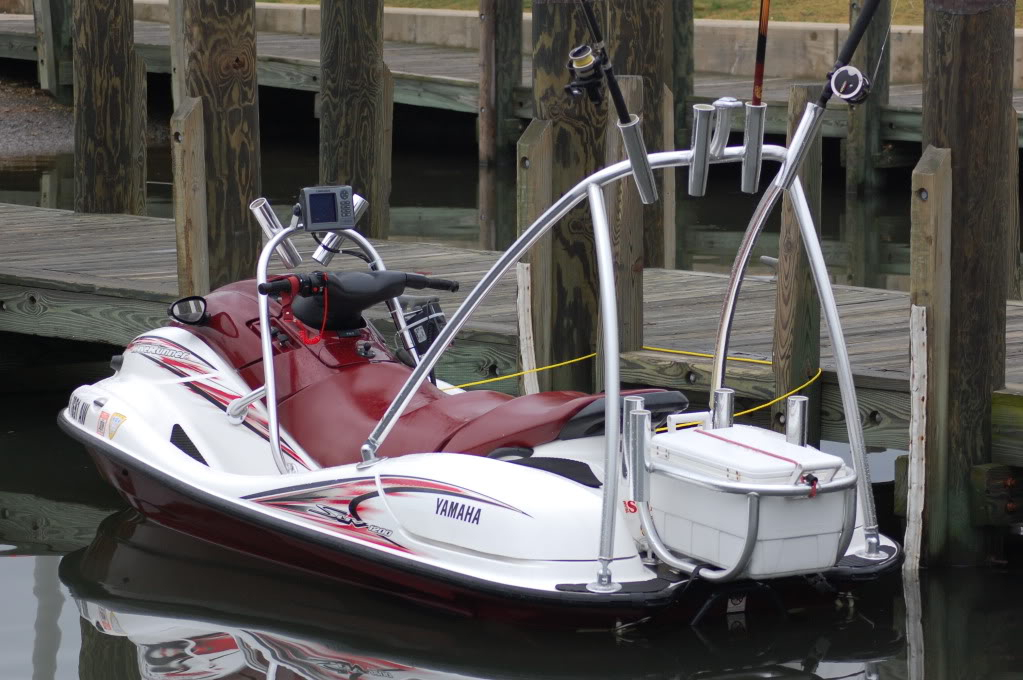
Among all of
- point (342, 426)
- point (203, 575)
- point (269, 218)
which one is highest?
point (269, 218)

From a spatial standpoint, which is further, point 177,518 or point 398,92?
point 398,92

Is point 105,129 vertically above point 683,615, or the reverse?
point 105,129

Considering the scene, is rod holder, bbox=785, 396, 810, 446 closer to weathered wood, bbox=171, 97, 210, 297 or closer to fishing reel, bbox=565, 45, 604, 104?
fishing reel, bbox=565, 45, 604, 104

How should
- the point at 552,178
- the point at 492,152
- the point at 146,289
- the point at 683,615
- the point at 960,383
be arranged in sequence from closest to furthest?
the point at 683,615, the point at 960,383, the point at 552,178, the point at 146,289, the point at 492,152

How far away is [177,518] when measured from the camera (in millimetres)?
6059

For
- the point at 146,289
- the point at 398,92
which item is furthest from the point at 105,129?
the point at 398,92

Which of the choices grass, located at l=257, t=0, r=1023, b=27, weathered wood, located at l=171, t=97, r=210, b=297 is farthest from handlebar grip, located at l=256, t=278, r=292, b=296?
grass, located at l=257, t=0, r=1023, b=27

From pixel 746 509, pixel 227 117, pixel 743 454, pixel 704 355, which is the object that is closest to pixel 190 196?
pixel 227 117

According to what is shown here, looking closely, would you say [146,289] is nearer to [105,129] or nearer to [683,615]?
[105,129]

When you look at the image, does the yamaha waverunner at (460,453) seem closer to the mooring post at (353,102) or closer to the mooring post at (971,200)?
the mooring post at (971,200)

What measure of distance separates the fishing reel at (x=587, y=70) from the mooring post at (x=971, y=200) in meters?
1.28

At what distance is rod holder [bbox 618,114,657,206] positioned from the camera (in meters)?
4.64

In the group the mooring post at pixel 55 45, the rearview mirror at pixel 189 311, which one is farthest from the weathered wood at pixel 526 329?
the mooring post at pixel 55 45

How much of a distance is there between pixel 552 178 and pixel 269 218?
1.09 meters
